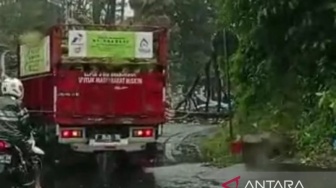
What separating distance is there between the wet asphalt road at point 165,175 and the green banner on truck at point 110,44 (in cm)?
186

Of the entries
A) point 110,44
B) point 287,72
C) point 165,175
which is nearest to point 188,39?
point 110,44

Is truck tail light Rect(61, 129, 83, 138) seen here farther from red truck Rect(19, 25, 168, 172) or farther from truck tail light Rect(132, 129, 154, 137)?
truck tail light Rect(132, 129, 154, 137)

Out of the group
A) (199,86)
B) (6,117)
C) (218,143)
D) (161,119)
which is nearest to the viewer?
(6,117)

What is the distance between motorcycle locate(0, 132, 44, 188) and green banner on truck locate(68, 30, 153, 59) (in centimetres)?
302

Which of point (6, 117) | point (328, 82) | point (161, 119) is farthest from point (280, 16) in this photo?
point (161, 119)

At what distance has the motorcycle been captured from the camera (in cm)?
934

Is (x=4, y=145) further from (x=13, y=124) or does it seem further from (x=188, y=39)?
(x=188, y=39)

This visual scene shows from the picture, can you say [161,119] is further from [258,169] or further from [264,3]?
[264,3]

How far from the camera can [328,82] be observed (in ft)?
22.5

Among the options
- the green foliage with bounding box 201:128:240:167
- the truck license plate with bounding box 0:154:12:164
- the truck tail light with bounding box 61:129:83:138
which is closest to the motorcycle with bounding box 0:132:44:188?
the truck license plate with bounding box 0:154:12:164

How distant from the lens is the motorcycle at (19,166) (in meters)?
9.34

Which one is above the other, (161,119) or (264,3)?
(264,3)

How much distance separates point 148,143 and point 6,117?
3.48 metres

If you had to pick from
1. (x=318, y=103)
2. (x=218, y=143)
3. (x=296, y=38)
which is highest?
(x=296, y=38)
